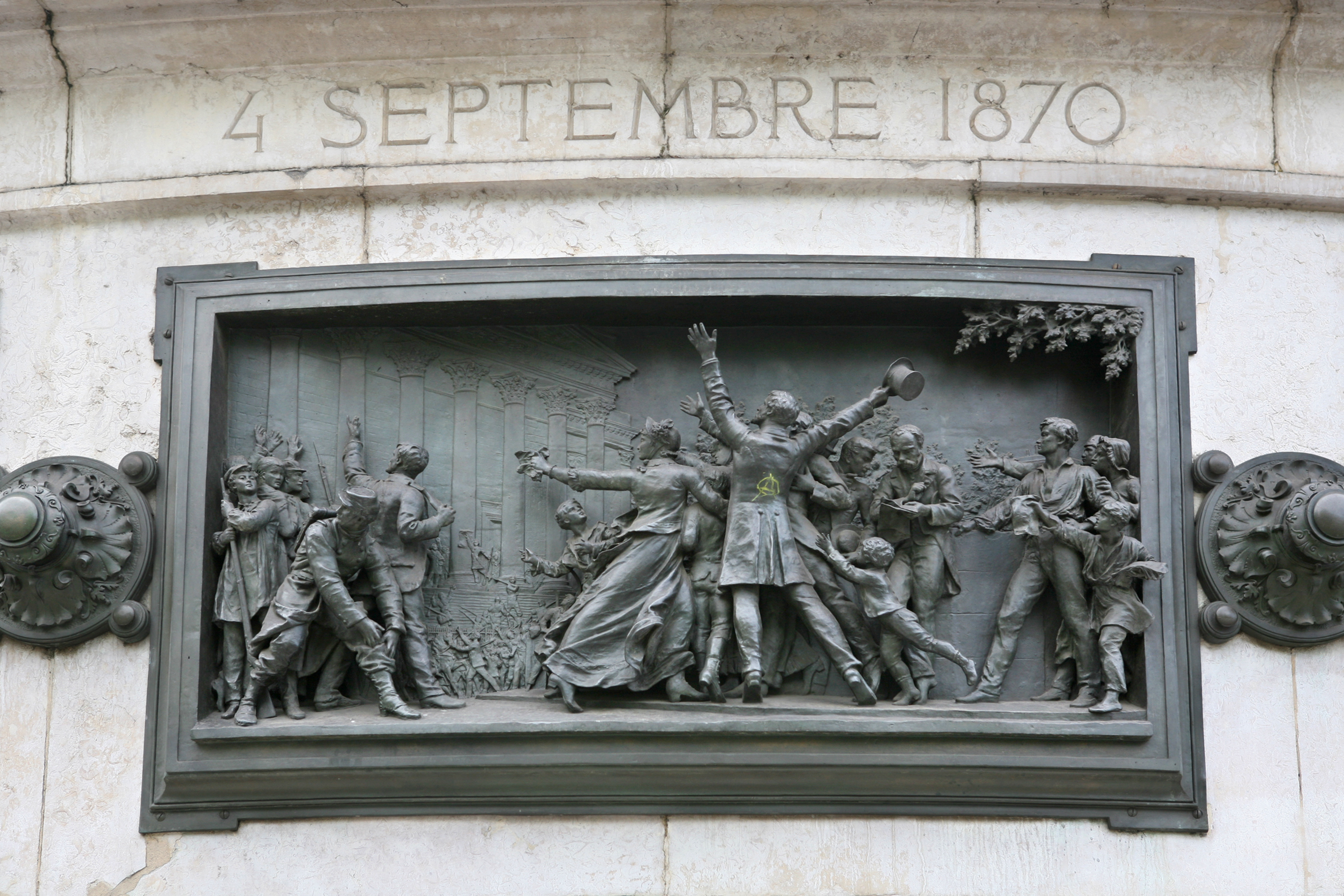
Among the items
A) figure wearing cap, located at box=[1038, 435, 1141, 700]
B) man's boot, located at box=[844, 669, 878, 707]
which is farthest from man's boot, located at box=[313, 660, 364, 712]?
figure wearing cap, located at box=[1038, 435, 1141, 700]

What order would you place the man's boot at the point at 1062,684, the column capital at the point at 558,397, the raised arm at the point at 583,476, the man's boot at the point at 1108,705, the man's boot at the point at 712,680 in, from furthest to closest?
the column capital at the point at 558,397, the raised arm at the point at 583,476, the man's boot at the point at 1062,684, the man's boot at the point at 712,680, the man's boot at the point at 1108,705

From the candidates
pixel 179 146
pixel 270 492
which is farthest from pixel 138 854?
pixel 179 146

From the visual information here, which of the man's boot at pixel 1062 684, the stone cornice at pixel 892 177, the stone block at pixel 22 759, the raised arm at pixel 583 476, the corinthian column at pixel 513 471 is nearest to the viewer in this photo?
the stone block at pixel 22 759

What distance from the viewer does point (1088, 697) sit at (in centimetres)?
633

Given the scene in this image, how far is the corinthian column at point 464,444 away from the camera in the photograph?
6.86m

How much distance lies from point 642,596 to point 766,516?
2.42ft

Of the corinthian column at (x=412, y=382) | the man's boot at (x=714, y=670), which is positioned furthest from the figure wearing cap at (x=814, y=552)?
the corinthian column at (x=412, y=382)

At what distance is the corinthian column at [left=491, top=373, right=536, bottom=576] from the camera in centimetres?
684

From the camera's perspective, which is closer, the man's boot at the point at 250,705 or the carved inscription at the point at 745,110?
the man's boot at the point at 250,705

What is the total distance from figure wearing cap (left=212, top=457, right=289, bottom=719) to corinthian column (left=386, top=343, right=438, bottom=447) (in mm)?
800

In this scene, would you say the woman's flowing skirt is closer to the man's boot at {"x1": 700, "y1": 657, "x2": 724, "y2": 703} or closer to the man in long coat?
the man's boot at {"x1": 700, "y1": 657, "x2": 724, "y2": 703}

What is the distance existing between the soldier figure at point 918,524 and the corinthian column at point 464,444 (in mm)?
2138

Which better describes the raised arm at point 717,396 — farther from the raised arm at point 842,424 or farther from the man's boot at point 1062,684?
the man's boot at point 1062,684

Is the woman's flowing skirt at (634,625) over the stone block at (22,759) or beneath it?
over
